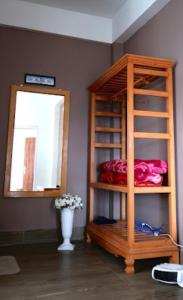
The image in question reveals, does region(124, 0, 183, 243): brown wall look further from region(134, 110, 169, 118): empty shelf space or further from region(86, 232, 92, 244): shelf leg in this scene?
region(86, 232, 92, 244): shelf leg

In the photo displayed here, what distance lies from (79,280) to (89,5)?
2.92 m

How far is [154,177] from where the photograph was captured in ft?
7.18

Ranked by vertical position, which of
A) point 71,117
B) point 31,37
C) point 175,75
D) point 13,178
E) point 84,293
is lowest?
point 84,293

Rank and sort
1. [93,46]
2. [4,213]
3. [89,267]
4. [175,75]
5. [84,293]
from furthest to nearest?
[93,46]
[4,213]
[175,75]
[89,267]
[84,293]

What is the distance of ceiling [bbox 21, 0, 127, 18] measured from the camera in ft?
9.97

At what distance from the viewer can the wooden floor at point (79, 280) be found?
5.38 feet

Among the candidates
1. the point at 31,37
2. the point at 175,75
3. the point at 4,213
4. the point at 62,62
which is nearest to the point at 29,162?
the point at 4,213

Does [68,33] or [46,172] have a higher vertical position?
[68,33]

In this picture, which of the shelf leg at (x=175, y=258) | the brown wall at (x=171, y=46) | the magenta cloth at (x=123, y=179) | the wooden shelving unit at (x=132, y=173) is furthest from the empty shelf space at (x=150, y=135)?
the shelf leg at (x=175, y=258)

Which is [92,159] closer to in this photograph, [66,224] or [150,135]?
[66,224]

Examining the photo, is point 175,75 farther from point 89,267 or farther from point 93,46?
point 89,267

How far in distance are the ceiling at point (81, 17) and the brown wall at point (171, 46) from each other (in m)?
0.19

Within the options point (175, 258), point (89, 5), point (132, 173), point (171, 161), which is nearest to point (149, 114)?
point (171, 161)

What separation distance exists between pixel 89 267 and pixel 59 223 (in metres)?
0.97
